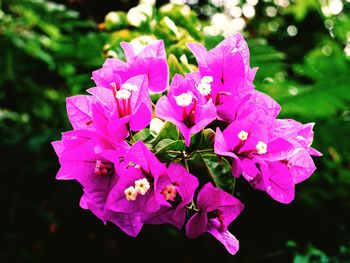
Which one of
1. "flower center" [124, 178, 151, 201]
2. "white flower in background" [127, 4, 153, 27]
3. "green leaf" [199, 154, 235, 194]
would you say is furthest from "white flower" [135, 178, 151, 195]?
"white flower in background" [127, 4, 153, 27]

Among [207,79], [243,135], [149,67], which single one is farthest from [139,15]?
[243,135]

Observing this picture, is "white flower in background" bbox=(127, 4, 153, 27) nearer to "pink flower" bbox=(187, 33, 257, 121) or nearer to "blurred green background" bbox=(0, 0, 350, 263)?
"blurred green background" bbox=(0, 0, 350, 263)

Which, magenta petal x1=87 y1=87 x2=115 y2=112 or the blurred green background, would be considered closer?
magenta petal x1=87 y1=87 x2=115 y2=112

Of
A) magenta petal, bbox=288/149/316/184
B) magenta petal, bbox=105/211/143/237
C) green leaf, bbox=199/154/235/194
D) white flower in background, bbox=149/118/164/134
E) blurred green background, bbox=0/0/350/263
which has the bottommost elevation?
blurred green background, bbox=0/0/350/263

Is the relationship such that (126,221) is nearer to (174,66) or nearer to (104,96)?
(104,96)

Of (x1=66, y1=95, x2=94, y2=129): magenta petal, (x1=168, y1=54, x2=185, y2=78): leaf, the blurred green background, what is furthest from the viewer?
the blurred green background

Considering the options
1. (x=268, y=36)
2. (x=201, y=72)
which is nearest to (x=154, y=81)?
(x=201, y=72)
